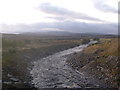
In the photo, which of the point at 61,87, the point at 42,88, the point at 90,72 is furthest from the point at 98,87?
the point at 90,72

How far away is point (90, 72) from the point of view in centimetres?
3641

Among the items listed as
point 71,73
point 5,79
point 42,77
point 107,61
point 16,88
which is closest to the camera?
point 16,88

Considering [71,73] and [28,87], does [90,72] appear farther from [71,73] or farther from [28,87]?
[28,87]

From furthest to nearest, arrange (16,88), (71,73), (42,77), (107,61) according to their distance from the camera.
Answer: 1. (107,61)
2. (71,73)
3. (42,77)
4. (16,88)

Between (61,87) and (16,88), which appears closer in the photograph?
(16,88)

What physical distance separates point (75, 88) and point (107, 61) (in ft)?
47.2

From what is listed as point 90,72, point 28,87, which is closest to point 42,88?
point 28,87

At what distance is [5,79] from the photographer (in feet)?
95.3

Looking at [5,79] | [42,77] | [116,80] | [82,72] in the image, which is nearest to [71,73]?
[82,72]

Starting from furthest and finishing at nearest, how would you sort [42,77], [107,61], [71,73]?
[107,61], [71,73], [42,77]

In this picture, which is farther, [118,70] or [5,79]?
[118,70]

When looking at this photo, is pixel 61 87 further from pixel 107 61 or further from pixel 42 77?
pixel 107 61

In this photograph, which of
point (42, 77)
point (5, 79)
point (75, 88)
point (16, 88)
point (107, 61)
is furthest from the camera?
point (107, 61)

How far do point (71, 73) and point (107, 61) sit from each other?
23.2 feet
